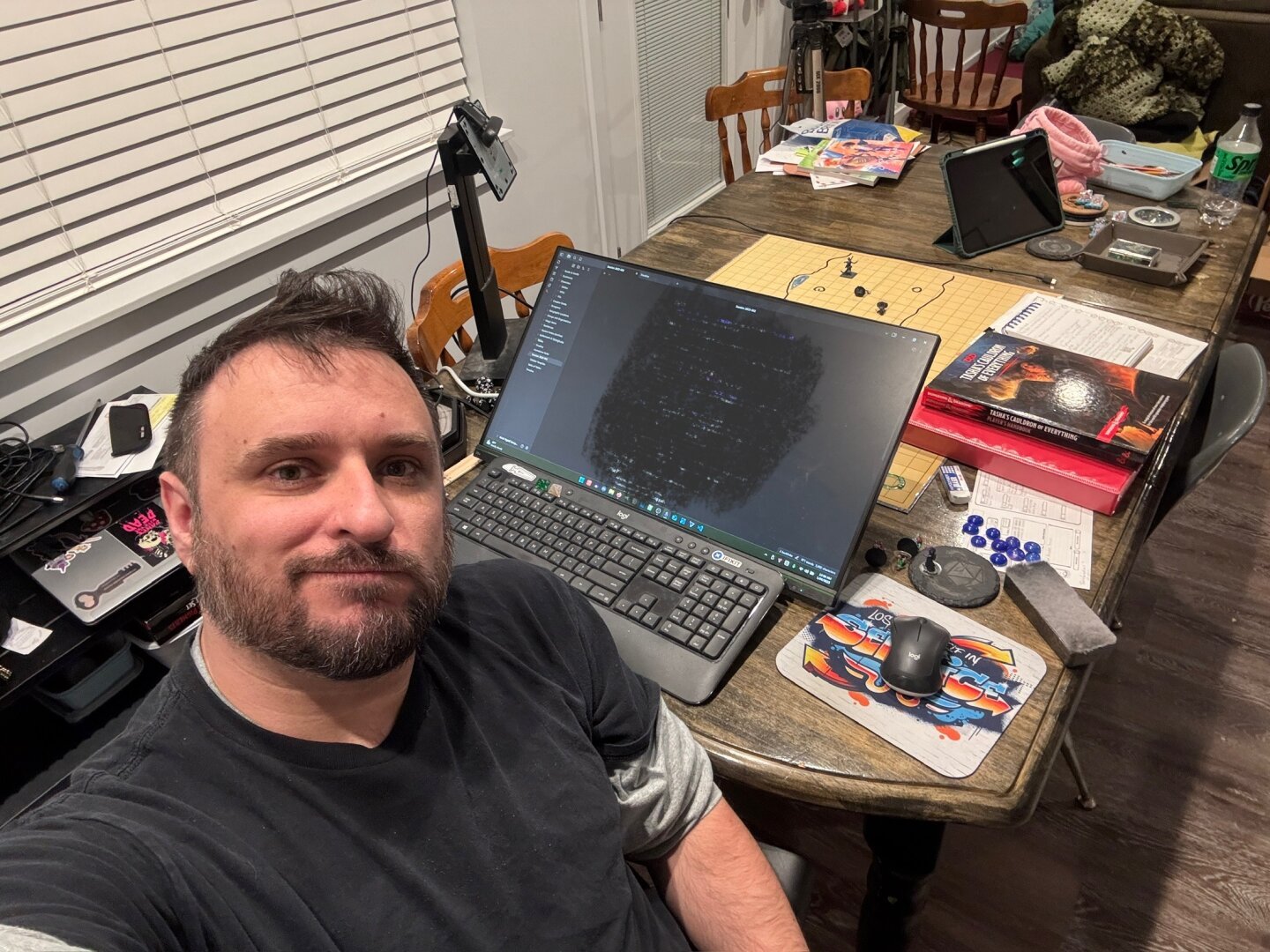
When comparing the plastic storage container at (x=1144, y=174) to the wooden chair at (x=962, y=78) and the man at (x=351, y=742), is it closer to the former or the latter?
the wooden chair at (x=962, y=78)

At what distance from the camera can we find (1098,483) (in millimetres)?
1055

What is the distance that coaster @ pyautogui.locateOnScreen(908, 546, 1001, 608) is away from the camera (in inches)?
38.0

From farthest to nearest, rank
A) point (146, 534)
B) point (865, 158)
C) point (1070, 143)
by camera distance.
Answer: point (865, 158) → point (1070, 143) → point (146, 534)

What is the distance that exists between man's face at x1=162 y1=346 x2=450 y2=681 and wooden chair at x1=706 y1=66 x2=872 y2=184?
1872 millimetres

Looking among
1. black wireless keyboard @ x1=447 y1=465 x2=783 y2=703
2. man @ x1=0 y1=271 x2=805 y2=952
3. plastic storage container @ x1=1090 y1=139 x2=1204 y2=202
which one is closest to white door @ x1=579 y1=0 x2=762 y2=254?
plastic storage container @ x1=1090 y1=139 x2=1204 y2=202

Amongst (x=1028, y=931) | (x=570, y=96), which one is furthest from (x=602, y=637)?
(x=570, y=96)

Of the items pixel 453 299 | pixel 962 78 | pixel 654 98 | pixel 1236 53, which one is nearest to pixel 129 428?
pixel 453 299

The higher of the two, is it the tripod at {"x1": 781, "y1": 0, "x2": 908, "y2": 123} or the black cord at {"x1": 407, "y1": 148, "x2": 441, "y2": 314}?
the tripod at {"x1": 781, "y1": 0, "x2": 908, "y2": 123}

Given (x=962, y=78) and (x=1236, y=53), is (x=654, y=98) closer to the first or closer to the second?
(x=962, y=78)

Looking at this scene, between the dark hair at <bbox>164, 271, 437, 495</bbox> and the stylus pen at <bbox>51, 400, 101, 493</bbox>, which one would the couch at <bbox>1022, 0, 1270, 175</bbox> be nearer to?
the dark hair at <bbox>164, 271, 437, 495</bbox>

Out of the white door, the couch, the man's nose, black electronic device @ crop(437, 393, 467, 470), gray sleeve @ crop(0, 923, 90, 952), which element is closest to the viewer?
gray sleeve @ crop(0, 923, 90, 952)

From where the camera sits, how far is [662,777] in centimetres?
88

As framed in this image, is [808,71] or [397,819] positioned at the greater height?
Answer: [808,71]

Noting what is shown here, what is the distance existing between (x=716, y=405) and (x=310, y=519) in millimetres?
521
